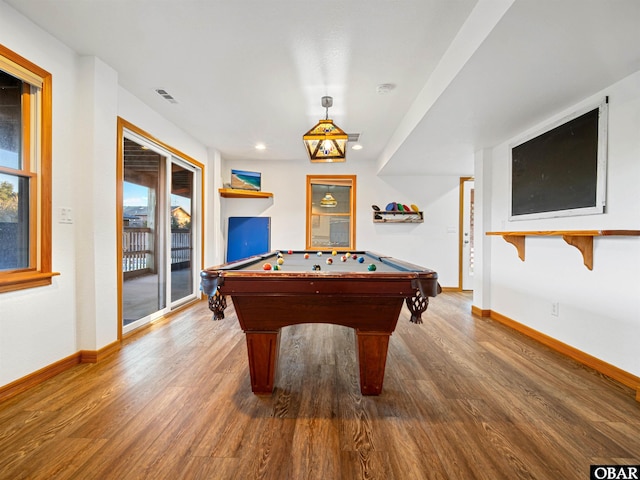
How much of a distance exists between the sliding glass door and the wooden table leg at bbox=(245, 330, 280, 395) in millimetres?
1879

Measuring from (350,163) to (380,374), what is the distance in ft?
13.7

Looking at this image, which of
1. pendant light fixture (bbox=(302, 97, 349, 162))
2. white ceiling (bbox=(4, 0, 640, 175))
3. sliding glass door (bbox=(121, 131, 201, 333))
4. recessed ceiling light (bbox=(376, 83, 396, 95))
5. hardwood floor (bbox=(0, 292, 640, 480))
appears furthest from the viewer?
sliding glass door (bbox=(121, 131, 201, 333))

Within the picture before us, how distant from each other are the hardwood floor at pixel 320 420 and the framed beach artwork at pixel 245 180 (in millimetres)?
3181

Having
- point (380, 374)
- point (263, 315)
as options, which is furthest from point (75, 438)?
point (380, 374)

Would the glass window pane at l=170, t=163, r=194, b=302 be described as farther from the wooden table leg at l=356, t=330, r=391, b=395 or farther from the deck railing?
the wooden table leg at l=356, t=330, r=391, b=395

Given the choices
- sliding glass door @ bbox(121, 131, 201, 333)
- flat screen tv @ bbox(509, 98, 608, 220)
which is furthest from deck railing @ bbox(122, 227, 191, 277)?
flat screen tv @ bbox(509, 98, 608, 220)

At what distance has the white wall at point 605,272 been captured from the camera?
6.53ft

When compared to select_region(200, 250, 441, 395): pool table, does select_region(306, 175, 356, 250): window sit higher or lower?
higher

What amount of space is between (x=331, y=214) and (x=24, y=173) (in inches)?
166

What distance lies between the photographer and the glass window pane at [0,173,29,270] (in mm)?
1861

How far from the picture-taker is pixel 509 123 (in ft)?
9.33

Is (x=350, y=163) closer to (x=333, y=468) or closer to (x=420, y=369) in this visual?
(x=420, y=369)

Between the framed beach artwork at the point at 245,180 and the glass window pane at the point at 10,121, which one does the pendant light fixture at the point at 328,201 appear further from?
the glass window pane at the point at 10,121

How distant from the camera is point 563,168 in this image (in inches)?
101
